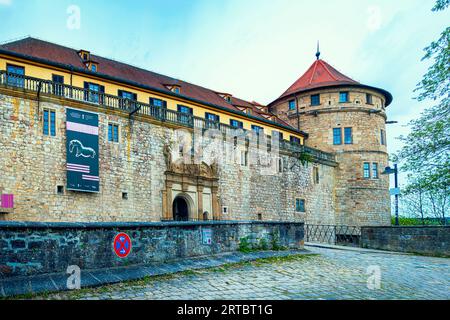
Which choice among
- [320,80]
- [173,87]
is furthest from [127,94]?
[320,80]

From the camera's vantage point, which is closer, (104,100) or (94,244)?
(94,244)

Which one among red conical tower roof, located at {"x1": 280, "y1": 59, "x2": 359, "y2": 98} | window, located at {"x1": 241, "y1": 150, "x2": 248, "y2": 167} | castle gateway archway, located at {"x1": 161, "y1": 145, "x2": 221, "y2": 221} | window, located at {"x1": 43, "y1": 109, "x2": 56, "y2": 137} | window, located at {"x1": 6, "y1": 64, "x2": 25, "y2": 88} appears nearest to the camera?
window, located at {"x1": 6, "y1": 64, "x2": 25, "y2": 88}

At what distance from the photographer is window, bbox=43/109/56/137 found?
18.7m

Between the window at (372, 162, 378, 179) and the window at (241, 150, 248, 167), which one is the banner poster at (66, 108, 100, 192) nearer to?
the window at (241, 150, 248, 167)

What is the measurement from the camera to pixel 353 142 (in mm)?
36594

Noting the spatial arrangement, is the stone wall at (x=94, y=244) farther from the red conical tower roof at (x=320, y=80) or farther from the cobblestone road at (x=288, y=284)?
the red conical tower roof at (x=320, y=80)

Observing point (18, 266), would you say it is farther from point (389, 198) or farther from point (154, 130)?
point (389, 198)

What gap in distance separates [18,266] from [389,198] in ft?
115

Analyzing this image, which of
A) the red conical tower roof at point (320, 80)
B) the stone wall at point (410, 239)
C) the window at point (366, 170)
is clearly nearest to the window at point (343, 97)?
the red conical tower roof at point (320, 80)

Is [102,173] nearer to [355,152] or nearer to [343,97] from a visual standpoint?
[355,152]

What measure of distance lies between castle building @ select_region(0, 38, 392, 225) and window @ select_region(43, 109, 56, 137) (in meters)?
0.04

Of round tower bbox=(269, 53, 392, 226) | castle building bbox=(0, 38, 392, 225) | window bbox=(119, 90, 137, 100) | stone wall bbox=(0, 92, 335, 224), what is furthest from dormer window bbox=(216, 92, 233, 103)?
window bbox=(119, 90, 137, 100)

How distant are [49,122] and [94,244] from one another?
37.5 feet

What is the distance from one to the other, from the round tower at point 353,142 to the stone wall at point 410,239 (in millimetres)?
14197
